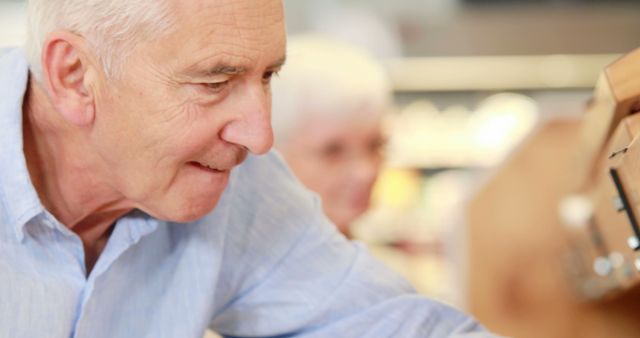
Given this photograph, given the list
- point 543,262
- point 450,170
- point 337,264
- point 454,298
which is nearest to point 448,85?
point 450,170

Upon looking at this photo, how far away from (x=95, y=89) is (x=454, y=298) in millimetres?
1700

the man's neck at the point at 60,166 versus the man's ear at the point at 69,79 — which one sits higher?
the man's ear at the point at 69,79

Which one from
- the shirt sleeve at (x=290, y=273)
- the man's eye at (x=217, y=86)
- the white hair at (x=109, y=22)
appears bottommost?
the shirt sleeve at (x=290, y=273)

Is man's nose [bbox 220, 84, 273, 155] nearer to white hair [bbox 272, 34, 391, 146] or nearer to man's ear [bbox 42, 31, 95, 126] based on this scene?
man's ear [bbox 42, 31, 95, 126]

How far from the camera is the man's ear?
4.05 ft

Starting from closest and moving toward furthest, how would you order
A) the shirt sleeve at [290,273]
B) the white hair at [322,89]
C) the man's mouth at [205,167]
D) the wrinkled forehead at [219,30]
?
the wrinkled forehead at [219,30] → the man's mouth at [205,167] → the shirt sleeve at [290,273] → the white hair at [322,89]

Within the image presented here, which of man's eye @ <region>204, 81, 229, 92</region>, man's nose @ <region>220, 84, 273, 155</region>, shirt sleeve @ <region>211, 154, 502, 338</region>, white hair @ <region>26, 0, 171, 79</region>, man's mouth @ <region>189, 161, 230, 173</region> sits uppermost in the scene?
white hair @ <region>26, 0, 171, 79</region>

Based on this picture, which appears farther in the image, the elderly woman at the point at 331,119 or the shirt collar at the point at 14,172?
the elderly woman at the point at 331,119

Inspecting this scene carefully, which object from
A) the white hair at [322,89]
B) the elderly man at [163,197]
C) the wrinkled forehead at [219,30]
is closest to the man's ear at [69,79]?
the elderly man at [163,197]

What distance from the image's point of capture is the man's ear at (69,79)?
1.23 m

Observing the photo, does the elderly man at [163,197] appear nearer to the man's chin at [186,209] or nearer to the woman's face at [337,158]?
the man's chin at [186,209]

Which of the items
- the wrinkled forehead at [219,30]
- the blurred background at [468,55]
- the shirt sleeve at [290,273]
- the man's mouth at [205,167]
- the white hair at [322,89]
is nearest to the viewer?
the wrinkled forehead at [219,30]

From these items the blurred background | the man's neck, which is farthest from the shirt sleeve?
the blurred background

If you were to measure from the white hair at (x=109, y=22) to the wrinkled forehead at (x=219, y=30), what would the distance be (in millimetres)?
17
